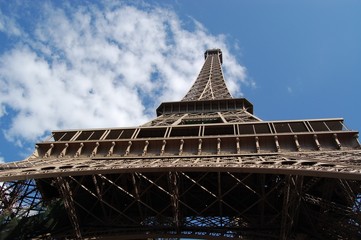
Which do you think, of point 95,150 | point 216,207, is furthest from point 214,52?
point 216,207

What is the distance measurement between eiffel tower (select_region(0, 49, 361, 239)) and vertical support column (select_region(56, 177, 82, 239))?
0.16 feet

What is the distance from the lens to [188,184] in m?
21.2

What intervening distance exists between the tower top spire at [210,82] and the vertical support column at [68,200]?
84.3ft

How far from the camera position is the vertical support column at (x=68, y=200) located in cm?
1797

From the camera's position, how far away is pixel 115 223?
797 inches

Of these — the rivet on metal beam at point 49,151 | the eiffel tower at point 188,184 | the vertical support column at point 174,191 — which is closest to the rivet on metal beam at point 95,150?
the eiffel tower at point 188,184

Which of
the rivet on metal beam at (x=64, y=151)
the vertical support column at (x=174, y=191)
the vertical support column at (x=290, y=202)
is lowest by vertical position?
the vertical support column at (x=290, y=202)

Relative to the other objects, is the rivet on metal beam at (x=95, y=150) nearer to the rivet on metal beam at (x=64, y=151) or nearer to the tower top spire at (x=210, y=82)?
the rivet on metal beam at (x=64, y=151)

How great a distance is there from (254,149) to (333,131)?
13.5ft

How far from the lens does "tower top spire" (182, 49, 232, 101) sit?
4627 cm

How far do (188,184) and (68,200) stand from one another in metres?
6.30

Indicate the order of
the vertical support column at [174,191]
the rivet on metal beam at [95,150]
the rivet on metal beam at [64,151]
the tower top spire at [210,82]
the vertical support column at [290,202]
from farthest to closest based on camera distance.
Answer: the tower top spire at [210,82] → the rivet on metal beam at [64,151] → the rivet on metal beam at [95,150] → the vertical support column at [174,191] → the vertical support column at [290,202]

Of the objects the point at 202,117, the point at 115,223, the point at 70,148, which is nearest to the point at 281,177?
the point at 115,223

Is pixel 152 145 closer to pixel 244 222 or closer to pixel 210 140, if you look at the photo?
pixel 210 140
